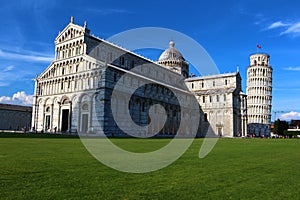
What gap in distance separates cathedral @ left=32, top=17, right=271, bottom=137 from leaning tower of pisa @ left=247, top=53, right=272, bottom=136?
25.3m

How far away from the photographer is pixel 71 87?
40.2m

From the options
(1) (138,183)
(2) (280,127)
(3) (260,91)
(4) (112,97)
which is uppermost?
(3) (260,91)

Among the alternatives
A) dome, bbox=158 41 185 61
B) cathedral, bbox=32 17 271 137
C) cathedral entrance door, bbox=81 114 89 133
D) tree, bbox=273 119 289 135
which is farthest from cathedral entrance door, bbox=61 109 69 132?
tree, bbox=273 119 289 135

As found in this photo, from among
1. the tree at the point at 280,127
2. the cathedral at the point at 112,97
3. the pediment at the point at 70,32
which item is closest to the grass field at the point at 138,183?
the cathedral at the point at 112,97

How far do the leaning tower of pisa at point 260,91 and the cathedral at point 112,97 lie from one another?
83.0 feet

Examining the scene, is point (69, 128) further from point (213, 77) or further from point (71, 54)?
point (213, 77)

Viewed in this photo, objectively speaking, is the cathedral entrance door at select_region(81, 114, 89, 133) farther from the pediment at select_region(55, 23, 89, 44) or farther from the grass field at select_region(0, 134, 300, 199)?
the grass field at select_region(0, 134, 300, 199)

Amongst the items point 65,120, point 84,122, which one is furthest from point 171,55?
point 84,122

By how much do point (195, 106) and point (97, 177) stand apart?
5773cm

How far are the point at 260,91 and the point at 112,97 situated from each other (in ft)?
211

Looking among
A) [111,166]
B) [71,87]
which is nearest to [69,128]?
[71,87]

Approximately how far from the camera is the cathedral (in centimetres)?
3666

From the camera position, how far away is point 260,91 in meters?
85.6

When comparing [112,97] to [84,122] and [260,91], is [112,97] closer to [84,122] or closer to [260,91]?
[84,122]
